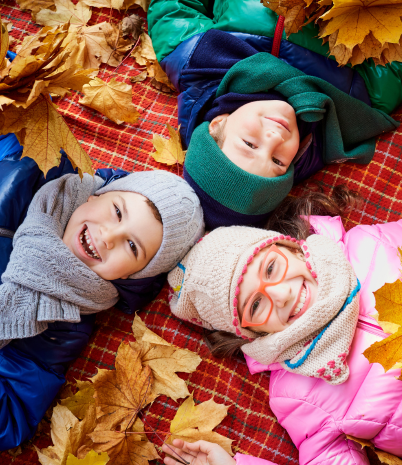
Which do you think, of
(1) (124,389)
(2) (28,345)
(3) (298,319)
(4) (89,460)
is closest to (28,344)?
(2) (28,345)

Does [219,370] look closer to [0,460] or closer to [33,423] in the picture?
[33,423]

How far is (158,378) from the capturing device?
6.00 ft

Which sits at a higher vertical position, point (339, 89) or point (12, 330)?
point (339, 89)

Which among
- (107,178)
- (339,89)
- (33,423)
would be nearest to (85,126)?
(107,178)

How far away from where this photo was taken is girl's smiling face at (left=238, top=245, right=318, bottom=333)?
5.25ft

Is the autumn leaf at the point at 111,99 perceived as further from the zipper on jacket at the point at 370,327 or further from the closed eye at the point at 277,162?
the zipper on jacket at the point at 370,327

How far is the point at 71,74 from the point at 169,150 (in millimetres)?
788

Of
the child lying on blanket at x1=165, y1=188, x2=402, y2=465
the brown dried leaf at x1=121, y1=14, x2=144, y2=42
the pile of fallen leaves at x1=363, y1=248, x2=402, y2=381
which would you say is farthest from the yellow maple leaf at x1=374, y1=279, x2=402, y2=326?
the brown dried leaf at x1=121, y1=14, x2=144, y2=42

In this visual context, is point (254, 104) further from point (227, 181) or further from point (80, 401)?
point (80, 401)

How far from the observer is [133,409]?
5.85ft

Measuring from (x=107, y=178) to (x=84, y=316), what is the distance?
2.22 ft

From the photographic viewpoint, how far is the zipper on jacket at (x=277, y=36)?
6.20 ft

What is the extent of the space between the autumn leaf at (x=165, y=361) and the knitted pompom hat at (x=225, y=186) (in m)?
0.60

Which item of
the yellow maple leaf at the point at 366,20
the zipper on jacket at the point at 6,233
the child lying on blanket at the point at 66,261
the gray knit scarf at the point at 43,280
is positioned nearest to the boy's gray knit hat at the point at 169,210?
the child lying on blanket at the point at 66,261
